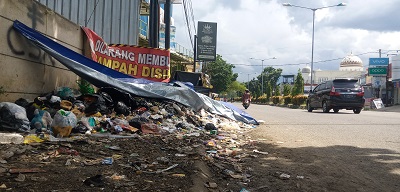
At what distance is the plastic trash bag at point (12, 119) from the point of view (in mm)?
5083

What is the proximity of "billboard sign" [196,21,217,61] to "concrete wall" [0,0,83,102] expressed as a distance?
90.2 ft

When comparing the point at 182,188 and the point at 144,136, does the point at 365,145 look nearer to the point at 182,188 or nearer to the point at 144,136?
the point at 144,136

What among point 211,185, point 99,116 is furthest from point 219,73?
point 211,185

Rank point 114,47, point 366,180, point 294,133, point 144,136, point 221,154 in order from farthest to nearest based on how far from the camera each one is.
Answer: point 114,47, point 294,133, point 144,136, point 221,154, point 366,180

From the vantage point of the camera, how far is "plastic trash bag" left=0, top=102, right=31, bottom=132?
5083mm

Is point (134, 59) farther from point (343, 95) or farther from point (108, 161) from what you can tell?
point (343, 95)

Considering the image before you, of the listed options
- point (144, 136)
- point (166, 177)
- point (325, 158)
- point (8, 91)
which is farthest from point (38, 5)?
point (325, 158)

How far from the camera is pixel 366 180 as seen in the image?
405 cm

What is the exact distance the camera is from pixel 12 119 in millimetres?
5156

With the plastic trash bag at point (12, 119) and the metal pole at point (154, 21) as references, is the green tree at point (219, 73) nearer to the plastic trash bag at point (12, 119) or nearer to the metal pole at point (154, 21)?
the metal pole at point (154, 21)

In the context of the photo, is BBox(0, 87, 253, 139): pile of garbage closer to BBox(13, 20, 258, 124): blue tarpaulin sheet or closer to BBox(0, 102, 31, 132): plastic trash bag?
BBox(0, 102, 31, 132): plastic trash bag

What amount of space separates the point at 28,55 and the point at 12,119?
1.87 meters

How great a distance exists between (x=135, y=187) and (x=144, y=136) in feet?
8.78

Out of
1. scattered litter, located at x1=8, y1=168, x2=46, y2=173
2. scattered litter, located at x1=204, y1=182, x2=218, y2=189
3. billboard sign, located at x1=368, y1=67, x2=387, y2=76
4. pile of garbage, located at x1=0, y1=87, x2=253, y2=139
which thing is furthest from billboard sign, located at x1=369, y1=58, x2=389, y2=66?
scattered litter, located at x1=8, y1=168, x2=46, y2=173
